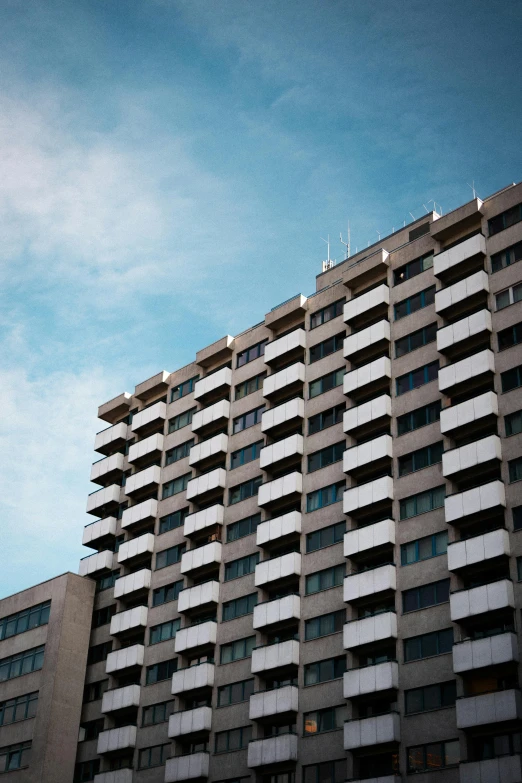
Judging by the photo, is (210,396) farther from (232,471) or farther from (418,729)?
(418,729)

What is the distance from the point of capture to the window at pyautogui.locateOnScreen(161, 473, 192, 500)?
8488 centimetres

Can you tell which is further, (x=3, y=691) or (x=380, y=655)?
(x=3, y=691)

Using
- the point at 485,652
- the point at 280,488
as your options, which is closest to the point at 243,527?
the point at 280,488

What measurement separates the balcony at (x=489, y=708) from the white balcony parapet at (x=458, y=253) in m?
29.2

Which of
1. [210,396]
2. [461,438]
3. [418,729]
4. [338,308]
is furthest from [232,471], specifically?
[418,729]

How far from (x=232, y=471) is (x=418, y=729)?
27.6 meters

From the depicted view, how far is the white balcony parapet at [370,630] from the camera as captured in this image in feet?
205

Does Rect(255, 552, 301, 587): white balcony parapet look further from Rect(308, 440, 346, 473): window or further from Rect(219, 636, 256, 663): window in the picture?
Rect(308, 440, 346, 473): window

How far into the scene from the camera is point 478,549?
60125 mm

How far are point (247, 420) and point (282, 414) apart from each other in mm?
5094

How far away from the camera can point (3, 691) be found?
8394 centimetres

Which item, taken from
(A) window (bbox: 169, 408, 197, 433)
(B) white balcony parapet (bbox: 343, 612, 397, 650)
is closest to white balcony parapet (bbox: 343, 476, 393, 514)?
(B) white balcony parapet (bbox: 343, 612, 397, 650)

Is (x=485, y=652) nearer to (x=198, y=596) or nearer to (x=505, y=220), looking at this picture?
(x=198, y=596)

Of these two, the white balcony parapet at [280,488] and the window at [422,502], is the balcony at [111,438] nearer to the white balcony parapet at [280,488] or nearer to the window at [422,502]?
the white balcony parapet at [280,488]
